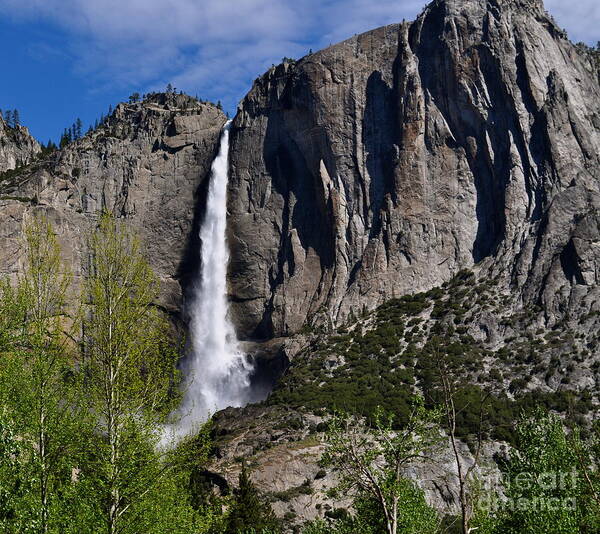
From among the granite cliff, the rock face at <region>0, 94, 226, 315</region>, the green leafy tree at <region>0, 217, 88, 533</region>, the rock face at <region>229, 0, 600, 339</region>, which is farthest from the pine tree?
the rock face at <region>0, 94, 226, 315</region>

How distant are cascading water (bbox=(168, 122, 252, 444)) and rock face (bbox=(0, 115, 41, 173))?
45.1m

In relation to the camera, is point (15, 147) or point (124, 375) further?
point (15, 147)

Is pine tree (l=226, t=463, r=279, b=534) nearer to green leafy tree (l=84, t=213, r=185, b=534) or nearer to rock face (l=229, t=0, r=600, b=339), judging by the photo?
green leafy tree (l=84, t=213, r=185, b=534)

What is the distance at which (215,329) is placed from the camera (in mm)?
103812

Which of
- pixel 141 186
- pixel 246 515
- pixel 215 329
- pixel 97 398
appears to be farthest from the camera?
pixel 141 186

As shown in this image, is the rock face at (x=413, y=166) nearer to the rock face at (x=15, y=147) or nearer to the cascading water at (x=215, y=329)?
the cascading water at (x=215, y=329)

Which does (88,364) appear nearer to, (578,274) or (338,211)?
(578,274)

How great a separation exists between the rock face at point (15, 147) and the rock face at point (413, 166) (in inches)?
1866

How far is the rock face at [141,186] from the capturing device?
10738 cm

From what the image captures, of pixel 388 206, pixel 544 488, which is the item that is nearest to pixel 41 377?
pixel 544 488

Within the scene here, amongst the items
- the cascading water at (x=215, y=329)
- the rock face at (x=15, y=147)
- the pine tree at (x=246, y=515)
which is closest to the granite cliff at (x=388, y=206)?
the cascading water at (x=215, y=329)

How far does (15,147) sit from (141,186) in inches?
1496

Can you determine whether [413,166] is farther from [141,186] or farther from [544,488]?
[544,488]

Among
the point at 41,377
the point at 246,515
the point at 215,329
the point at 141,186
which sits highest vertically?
the point at 141,186
